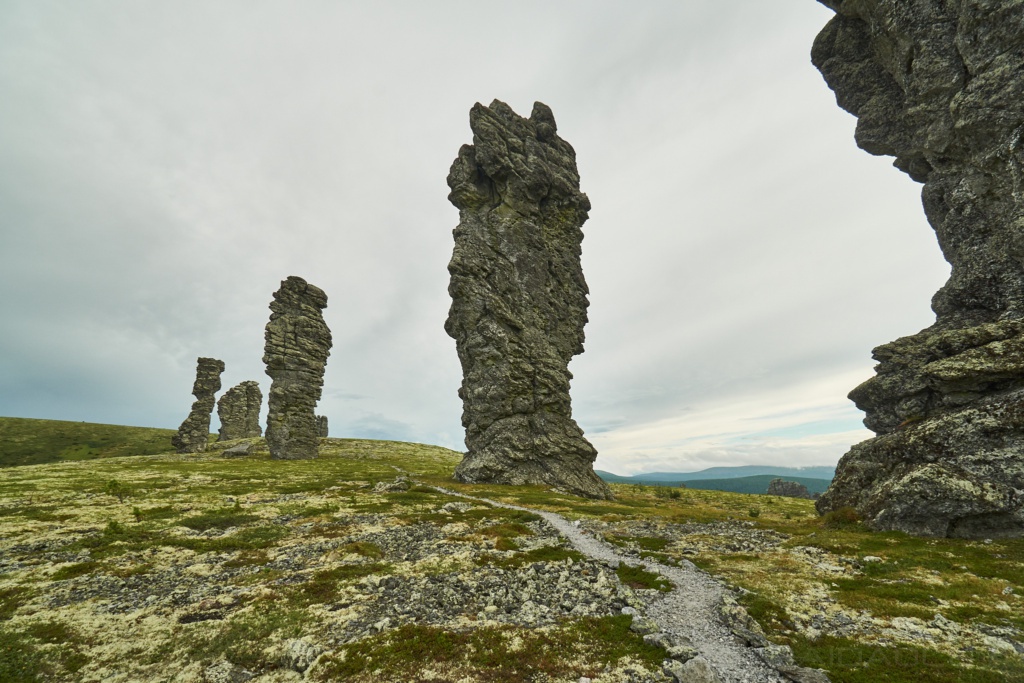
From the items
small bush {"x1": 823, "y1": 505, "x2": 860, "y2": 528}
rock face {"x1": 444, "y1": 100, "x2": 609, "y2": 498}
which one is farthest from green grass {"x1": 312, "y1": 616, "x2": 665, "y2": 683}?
rock face {"x1": 444, "y1": 100, "x2": 609, "y2": 498}

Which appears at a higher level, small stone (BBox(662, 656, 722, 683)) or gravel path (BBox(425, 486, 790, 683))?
small stone (BBox(662, 656, 722, 683))

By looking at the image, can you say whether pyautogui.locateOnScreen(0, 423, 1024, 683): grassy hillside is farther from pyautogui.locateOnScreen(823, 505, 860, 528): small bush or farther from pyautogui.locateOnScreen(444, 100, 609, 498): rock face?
pyautogui.locateOnScreen(444, 100, 609, 498): rock face

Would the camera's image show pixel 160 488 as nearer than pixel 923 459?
No

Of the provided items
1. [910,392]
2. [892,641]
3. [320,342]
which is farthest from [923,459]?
[320,342]

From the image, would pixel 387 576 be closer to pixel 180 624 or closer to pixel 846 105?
pixel 180 624

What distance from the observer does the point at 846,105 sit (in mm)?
47844

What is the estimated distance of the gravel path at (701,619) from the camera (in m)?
11.6

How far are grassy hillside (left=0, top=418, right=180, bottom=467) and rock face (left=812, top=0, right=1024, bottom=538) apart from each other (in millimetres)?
152379

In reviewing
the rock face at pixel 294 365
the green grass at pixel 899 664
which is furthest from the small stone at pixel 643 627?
the rock face at pixel 294 365

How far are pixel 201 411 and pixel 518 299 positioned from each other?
9069 centimetres

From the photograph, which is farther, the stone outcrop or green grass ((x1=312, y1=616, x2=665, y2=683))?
the stone outcrop

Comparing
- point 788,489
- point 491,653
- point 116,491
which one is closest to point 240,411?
point 116,491

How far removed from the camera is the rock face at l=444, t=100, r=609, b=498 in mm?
59750

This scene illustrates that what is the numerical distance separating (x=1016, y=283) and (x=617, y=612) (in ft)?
147
